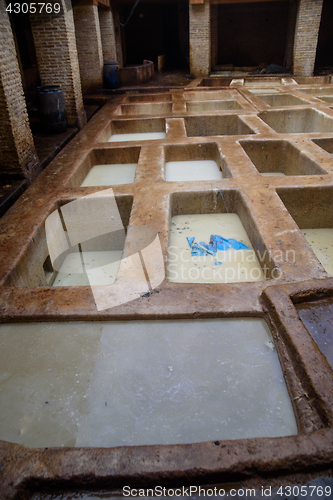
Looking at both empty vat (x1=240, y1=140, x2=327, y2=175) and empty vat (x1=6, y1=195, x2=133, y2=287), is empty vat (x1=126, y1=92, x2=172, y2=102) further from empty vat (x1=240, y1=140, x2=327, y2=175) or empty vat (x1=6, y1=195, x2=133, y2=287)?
empty vat (x1=6, y1=195, x2=133, y2=287)

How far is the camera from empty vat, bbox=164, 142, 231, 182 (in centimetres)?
572

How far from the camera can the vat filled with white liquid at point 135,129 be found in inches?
307

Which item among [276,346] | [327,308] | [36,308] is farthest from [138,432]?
[327,308]

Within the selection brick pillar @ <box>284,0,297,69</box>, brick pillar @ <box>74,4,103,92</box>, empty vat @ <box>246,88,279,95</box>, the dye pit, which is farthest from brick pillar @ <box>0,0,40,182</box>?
brick pillar @ <box>284,0,297,69</box>

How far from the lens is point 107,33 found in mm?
12141

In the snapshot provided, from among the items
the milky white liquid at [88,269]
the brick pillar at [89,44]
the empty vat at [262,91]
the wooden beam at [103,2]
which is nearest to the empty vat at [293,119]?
the empty vat at [262,91]

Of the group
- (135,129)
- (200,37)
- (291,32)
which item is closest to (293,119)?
(135,129)

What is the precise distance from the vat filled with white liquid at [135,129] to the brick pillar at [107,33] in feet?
Answer: 19.6

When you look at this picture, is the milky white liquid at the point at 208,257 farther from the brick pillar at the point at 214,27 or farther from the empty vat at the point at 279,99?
the brick pillar at the point at 214,27

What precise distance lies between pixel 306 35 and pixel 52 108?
1013 centimetres

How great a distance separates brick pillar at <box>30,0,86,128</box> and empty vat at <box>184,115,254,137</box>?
2.72 m

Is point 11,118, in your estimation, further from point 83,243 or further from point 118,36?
point 118,36

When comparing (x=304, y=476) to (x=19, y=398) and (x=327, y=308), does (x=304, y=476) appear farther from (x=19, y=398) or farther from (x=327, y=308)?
(x=19, y=398)

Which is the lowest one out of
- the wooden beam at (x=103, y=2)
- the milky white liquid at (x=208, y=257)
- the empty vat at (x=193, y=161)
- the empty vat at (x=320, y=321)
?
the milky white liquid at (x=208, y=257)
